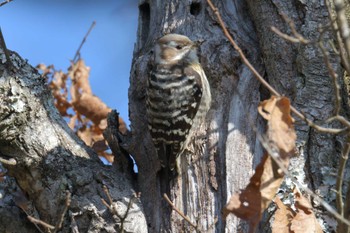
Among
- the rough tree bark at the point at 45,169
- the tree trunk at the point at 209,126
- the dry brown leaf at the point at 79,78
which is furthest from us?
A: the dry brown leaf at the point at 79,78

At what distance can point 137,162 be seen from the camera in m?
5.39

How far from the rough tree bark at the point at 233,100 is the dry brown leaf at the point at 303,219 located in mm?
610

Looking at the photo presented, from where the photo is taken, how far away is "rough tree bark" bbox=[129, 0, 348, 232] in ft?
15.5

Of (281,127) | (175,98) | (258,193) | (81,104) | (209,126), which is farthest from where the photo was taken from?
(81,104)

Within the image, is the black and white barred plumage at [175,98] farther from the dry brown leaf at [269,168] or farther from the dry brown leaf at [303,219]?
the dry brown leaf at [269,168]

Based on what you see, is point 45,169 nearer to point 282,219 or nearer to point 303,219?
point 282,219

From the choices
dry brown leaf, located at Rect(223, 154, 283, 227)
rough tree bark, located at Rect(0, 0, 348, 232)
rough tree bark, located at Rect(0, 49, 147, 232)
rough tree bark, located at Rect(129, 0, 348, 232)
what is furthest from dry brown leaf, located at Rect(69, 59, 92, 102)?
dry brown leaf, located at Rect(223, 154, 283, 227)

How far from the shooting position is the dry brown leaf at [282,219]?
13.0 ft

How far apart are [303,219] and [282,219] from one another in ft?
0.42

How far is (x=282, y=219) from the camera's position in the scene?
4008 mm

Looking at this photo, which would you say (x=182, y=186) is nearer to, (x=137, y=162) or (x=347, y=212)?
(x=137, y=162)

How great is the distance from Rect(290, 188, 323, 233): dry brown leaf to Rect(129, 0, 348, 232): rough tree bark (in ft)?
2.00

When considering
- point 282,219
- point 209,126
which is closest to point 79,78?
point 209,126

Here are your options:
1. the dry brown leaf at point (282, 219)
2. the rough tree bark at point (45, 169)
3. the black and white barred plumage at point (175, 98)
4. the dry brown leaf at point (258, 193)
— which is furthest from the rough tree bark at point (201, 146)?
the dry brown leaf at point (258, 193)
